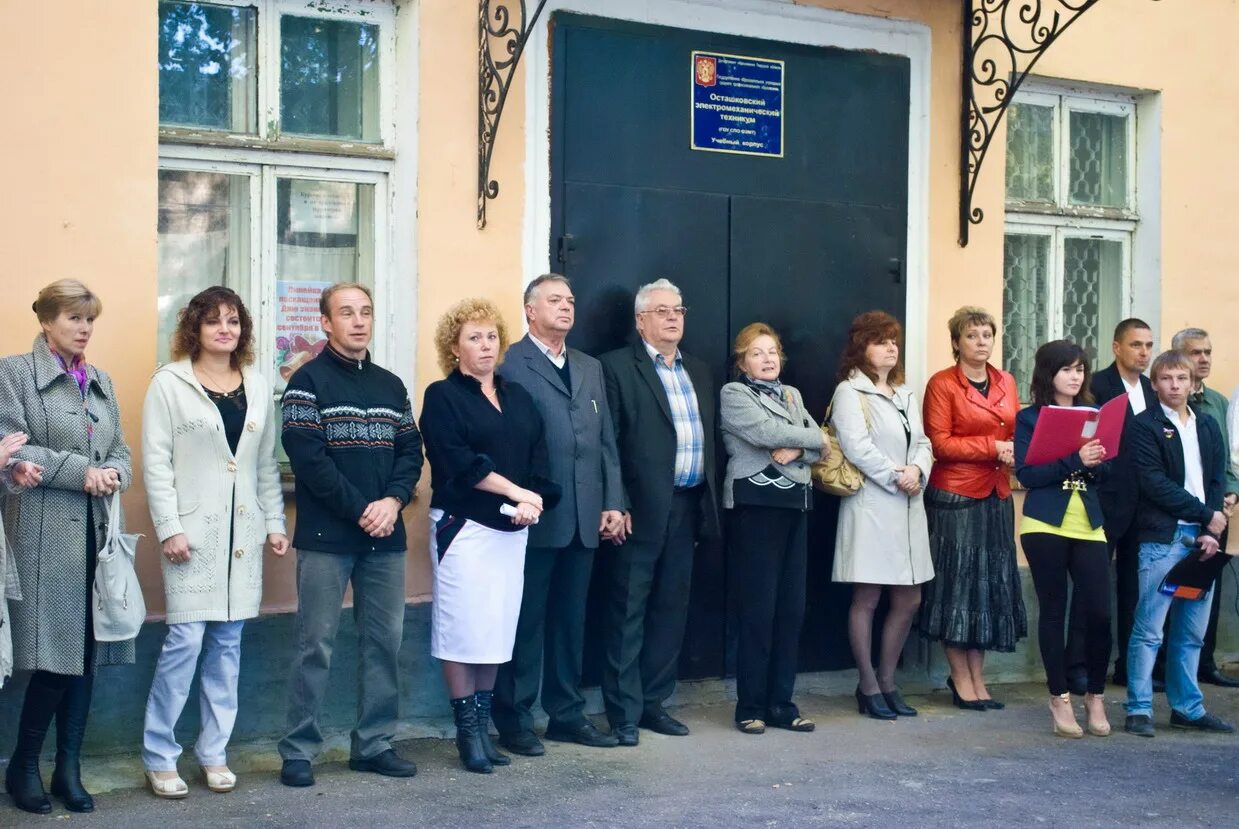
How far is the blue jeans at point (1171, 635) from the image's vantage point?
7.19 metres

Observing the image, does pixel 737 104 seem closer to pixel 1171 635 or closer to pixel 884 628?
pixel 884 628

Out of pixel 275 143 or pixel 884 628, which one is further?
pixel 884 628

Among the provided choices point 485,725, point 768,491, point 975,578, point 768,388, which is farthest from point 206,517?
A: point 975,578

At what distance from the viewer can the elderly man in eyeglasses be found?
6.91 metres

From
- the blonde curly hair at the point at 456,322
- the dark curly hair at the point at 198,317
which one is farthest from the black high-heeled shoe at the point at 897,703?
the dark curly hair at the point at 198,317

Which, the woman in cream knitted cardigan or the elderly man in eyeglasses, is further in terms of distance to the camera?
the elderly man in eyeglasses

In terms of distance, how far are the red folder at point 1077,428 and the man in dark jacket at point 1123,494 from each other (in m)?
0.31

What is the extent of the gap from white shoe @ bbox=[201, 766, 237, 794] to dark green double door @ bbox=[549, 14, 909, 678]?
1.92m

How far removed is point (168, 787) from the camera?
581 cm

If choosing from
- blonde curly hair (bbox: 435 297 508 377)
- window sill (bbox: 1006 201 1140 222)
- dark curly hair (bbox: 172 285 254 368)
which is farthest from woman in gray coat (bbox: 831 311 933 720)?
dark curly hair (bbox: 172 285 254 368)

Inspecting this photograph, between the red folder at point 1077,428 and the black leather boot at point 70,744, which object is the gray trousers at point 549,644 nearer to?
the black leather boot at point 70,744

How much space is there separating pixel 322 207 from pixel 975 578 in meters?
3.46

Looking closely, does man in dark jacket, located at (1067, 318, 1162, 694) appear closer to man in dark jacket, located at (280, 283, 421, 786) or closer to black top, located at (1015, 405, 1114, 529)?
black top, located at (1015, 405, 1114, 529)

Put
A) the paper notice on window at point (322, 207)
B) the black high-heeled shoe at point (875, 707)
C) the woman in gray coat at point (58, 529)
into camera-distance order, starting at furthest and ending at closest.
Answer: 1. the black high-heeled shoe at point (875, 707)
2. the paper notice on window at point (322, 207)
3. the woman in gray coat at point (58, 529)
